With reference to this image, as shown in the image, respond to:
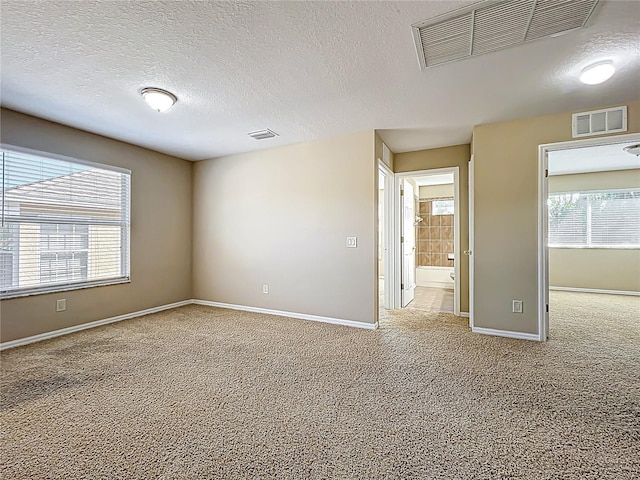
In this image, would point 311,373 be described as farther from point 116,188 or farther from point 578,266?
point 578,266

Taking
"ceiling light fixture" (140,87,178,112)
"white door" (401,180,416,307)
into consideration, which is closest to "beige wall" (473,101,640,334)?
"white door" (401,180,416,307)

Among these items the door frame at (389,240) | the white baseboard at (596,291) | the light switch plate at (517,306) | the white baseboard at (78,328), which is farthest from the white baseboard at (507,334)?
the white baseboard at (78,328)

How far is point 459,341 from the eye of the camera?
3271 mm

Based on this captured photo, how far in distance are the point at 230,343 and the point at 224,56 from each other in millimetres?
2679

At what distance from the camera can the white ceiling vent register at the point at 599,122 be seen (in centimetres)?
296

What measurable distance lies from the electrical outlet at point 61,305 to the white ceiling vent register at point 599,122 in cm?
597

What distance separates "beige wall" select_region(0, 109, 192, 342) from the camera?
3.22 m

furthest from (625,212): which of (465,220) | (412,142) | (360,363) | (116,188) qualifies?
(116,188)

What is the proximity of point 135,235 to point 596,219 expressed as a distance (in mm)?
8466

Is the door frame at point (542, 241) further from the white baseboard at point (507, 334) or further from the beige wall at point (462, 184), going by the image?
the beige wall at point (462, 184)

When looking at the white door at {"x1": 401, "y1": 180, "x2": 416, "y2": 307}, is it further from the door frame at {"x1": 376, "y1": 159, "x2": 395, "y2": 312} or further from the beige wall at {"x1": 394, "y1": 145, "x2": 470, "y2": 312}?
the beige wall at {"x1": 394, "y1": 145, "x2": 470, "y2": 312}

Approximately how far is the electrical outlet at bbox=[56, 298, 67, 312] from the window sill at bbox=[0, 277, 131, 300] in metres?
0.11

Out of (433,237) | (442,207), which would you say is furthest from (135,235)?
(442,207)

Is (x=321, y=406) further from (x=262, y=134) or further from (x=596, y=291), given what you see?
(x=596, y=291)
